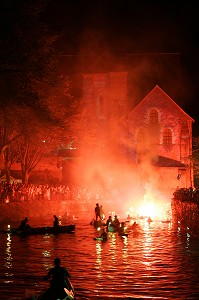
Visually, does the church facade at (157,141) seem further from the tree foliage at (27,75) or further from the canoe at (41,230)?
the canoe at (41,230)

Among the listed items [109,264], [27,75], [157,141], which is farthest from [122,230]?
[157,141]

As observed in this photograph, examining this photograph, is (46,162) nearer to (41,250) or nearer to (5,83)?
(5,83)

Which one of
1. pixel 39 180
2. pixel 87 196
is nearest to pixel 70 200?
pixel 87 196

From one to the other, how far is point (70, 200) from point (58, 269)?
31685 millimetres

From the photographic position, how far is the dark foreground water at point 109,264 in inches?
553

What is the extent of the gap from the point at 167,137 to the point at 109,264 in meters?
39.8

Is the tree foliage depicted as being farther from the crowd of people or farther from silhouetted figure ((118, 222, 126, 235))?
silhouetted figure ((118, 222, 126, 235))

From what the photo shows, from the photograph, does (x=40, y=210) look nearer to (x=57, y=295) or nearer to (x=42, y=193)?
(x=42, y=193)

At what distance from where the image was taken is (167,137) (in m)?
56.8

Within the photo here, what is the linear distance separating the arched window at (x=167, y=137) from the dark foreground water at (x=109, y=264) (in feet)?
93.4

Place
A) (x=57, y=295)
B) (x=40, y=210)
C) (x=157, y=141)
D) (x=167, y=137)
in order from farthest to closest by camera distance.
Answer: (x=167, y=137)
(x=157, y=141)
(x=40, y=210)
(x=57, y=295)

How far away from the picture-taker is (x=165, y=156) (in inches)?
2212

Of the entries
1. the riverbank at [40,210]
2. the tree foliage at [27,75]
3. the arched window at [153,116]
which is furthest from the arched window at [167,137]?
the tree foliage at [27,75]

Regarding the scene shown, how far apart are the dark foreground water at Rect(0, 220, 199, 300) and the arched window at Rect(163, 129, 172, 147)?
28465 mm
